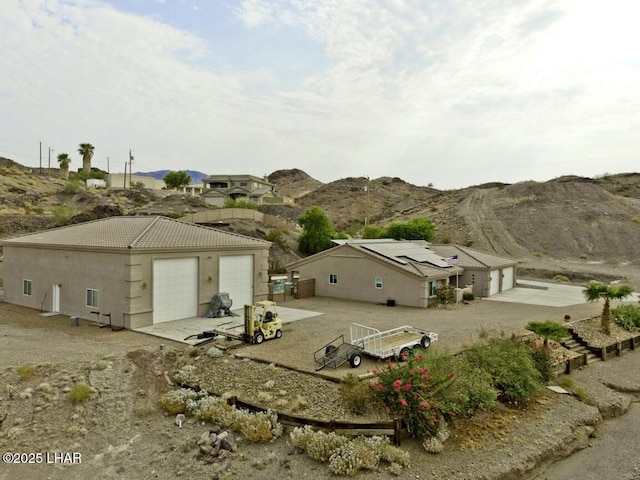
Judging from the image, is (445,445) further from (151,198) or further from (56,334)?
(151,198)

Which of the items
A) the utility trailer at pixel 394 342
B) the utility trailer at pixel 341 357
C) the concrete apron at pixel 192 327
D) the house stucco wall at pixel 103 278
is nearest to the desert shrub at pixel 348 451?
the utility trailer at pixel 341 357

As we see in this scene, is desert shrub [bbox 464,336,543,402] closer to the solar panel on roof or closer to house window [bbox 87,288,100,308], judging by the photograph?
the solar panel on roof

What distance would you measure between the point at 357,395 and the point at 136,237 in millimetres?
14187

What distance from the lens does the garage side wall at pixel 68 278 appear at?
20.6 meters

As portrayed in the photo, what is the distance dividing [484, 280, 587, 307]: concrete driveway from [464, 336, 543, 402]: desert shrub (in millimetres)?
14686

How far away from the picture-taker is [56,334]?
19438 millimetres

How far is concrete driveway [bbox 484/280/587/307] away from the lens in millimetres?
30812

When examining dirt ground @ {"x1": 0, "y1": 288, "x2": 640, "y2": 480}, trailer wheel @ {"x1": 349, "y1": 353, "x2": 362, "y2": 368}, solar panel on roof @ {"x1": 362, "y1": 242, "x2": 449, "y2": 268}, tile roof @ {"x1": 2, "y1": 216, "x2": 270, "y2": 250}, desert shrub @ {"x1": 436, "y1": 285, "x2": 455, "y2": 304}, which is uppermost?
tile roof @ {"x1": 2, "y1": 216, "x2": 270, "y2": 250}

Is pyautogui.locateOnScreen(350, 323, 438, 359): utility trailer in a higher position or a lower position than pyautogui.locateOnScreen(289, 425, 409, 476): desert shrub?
higher

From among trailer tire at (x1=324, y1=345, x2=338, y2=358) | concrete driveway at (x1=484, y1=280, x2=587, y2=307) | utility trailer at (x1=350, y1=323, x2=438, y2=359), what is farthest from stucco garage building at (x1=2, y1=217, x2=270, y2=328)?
concrete driveway at (x1=484, y1=280, x2=587, y2=307)

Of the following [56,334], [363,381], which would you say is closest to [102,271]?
[56,334]

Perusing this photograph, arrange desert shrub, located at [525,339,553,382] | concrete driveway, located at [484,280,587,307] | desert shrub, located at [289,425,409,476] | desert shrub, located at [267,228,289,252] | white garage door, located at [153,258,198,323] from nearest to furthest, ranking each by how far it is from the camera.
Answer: desert shrub, located at [289,425,409,476]
desert shrub, located at [525,339,553,382]
white garage door, located at [153,258,198,323]
concrete driveway, located at [484,280,587,307]
desert shrub, located at [267,228,289,252]

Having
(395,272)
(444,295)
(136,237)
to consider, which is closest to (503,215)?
(444,295)

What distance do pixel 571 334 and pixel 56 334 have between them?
981 inches
